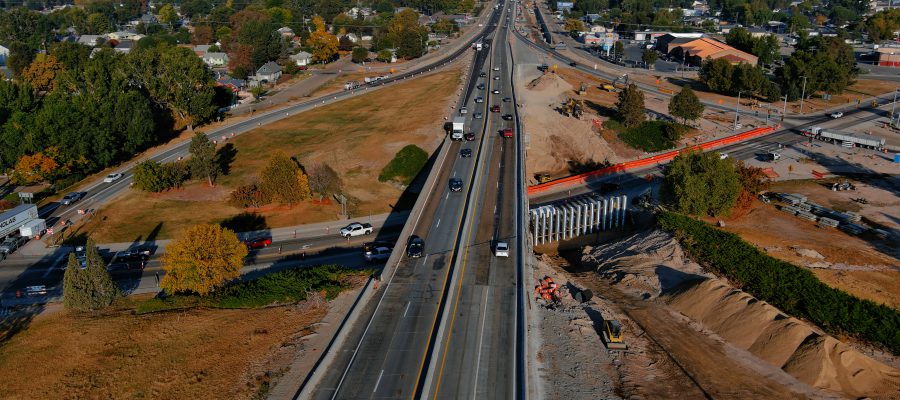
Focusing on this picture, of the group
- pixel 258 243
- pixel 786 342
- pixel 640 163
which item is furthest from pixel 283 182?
pixel 786 342

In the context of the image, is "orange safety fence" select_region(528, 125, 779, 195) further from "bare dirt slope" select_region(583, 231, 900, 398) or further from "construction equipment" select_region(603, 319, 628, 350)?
"construction equipment" select_region(603, 319, 628, 350)

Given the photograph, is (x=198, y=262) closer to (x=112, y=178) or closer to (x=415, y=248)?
(x=415, y=248)

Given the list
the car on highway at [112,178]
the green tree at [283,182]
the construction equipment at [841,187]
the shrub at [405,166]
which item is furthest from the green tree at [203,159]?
the construction equipment at [841,187]

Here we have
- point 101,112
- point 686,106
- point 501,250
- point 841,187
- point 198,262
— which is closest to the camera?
point 198,262

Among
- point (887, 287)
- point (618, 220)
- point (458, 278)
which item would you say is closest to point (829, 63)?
point (618, 220)

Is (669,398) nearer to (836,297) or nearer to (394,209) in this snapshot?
(836,297)

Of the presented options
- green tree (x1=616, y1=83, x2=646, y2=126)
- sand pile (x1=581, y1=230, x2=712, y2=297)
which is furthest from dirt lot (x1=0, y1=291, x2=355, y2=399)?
green tree (x1=616, y1=83, x2=646, y2=126)

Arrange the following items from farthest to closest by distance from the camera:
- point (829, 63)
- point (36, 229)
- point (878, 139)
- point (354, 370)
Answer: point (829, 63) < point (878, 139) < point (36, 229) < point (354, 370)
